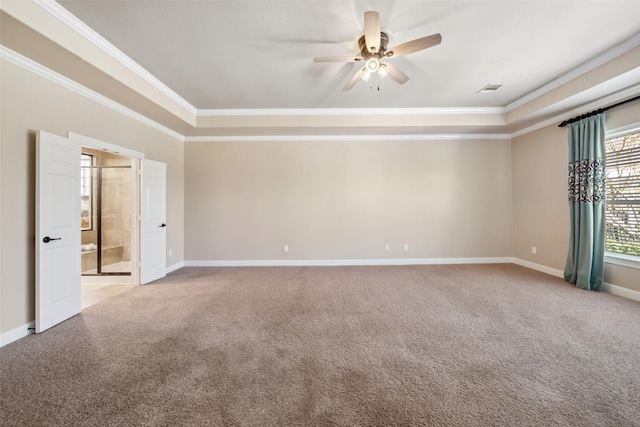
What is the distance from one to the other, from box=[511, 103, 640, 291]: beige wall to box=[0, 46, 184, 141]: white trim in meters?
7.07

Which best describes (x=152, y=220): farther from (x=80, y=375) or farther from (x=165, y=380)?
(x=165, y=380)

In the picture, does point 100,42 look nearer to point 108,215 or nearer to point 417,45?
point 417,45

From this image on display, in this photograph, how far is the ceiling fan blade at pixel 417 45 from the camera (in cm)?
215

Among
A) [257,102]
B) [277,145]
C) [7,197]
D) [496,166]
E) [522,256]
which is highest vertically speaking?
[257,102]

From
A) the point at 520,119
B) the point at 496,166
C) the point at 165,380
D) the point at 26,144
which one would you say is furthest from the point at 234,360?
the point at 496,166

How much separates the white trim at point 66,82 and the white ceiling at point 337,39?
0.74 metres

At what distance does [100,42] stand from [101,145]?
4.40 ft

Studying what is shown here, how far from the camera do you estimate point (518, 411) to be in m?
1.56

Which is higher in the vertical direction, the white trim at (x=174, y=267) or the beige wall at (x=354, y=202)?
the beige wall at (x=354, y=202)

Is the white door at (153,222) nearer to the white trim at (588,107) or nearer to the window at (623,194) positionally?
the white trim at (588,107)

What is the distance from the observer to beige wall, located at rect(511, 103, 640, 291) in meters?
4.25

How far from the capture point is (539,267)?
4715mm

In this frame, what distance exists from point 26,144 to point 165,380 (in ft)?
9.08

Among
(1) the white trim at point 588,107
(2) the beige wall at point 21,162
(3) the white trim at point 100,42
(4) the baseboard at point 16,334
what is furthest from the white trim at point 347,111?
(4) the baseboard at point 16,334
